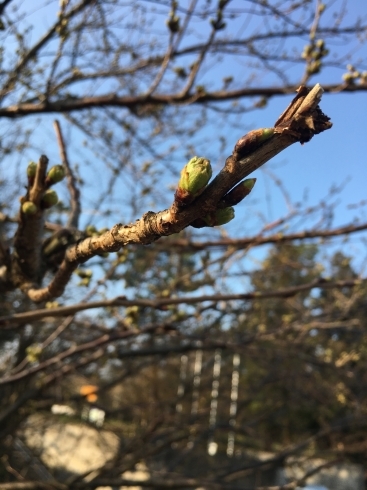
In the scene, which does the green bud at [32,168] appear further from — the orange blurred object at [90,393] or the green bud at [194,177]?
the orange blurred object at [90,393]

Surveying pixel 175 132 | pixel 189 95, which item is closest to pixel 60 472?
pixel 175 132

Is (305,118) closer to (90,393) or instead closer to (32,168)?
(32,168)

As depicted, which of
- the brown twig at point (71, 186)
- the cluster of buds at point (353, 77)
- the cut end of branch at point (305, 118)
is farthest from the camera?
the cluster of buds at point (353, 77)

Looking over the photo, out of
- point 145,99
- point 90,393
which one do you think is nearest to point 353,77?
point 145,99

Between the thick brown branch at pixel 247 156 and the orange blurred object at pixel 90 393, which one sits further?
the orange blurred object at pixel 90 393

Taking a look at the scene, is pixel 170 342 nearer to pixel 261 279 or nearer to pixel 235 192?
pixel 261 279

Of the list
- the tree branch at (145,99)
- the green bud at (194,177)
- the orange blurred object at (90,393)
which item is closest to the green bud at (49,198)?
the green bud at (194,177)

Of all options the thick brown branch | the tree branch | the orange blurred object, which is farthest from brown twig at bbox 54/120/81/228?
the orange blurred object
